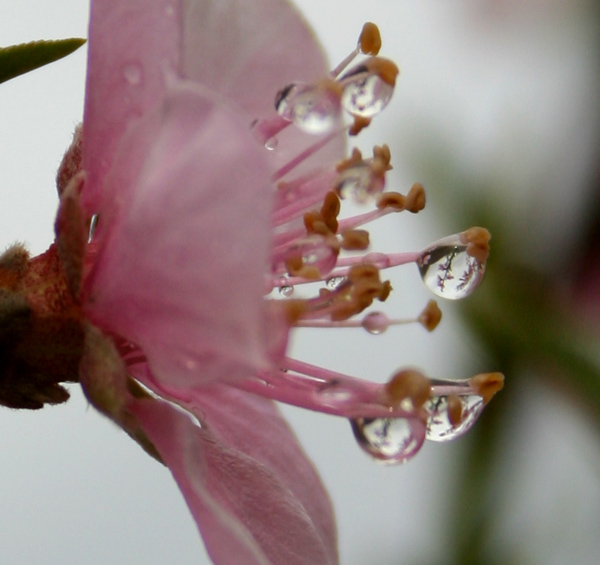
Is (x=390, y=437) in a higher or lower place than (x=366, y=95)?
lower

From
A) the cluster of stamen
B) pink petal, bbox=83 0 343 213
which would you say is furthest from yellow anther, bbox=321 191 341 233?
pink petal, bbox=83 0 343 213

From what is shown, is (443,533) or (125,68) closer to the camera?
(125,68)

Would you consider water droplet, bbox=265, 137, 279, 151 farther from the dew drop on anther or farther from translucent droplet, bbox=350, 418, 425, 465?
translucent droplet, bbox=350, 418, 425, 465

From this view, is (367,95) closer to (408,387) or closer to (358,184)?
(358,184)

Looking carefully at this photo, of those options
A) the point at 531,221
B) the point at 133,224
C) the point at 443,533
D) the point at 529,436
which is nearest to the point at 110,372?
the point at 133,224

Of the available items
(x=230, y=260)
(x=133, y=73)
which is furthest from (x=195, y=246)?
(x=133, y=73)

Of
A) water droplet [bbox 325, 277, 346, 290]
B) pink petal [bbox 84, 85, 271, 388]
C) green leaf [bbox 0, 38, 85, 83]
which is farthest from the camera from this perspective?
water droplet [bbox 325, 277, 346, 290]

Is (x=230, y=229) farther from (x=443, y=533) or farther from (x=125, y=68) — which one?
(x=443, y=533)
